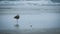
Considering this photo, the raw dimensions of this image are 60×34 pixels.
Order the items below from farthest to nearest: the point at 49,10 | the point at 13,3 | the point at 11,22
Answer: the point at 13,3
the point at 49,10
the point at 11,22

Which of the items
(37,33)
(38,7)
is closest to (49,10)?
(38,7)

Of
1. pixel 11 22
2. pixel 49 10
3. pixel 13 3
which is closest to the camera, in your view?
pixel 11 22

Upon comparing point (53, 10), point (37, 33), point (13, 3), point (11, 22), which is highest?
point (13, 3)

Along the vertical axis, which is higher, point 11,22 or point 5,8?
point 5,8

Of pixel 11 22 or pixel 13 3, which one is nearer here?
pixel 11 22

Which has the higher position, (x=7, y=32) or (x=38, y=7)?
(x=38, y=7)

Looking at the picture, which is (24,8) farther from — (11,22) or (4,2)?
(11,22)

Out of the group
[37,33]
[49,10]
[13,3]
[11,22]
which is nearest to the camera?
[37,33]

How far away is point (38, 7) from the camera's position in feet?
11.4

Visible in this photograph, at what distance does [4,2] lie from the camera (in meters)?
3.54

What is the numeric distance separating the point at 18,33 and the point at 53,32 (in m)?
0.60

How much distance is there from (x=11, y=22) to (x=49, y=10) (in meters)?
1.42

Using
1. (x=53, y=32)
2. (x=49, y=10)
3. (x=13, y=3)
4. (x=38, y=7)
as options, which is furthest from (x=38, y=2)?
(x=53, y=32)

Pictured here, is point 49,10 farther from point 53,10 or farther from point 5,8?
point 5,8
